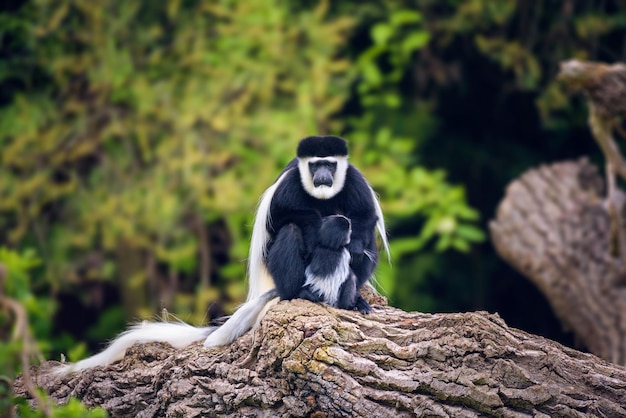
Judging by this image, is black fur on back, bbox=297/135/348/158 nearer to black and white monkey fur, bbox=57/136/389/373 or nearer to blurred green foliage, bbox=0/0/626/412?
black and white monkey fur, bbox=57/136/389/373

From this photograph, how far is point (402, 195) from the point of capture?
7066 millimetres

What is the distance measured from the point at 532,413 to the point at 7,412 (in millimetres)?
1621

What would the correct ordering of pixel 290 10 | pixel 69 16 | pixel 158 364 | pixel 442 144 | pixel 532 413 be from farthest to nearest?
pixel 442 144, pixel 290 10, pixel 69 16, pixel 158 364, pixel 532 413

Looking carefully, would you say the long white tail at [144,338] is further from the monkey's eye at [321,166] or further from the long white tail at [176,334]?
the monkey's eye at [321,166]

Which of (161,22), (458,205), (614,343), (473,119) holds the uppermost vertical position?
(161,22)

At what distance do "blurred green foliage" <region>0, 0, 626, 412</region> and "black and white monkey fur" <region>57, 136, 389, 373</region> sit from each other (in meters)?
2.70

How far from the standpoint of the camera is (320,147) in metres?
3.91

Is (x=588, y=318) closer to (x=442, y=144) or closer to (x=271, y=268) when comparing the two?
(x=271, y=268)

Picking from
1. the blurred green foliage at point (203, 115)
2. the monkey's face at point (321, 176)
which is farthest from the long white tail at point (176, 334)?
the blurred green foliage at point (203, 115)

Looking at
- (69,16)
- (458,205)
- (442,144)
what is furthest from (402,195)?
(69,16)

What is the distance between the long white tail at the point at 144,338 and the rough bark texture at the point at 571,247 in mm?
2825

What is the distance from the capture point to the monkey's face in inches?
150

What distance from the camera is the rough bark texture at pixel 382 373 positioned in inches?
113

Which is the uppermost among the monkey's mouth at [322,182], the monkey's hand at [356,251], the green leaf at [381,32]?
the green leaf at [381,32]
